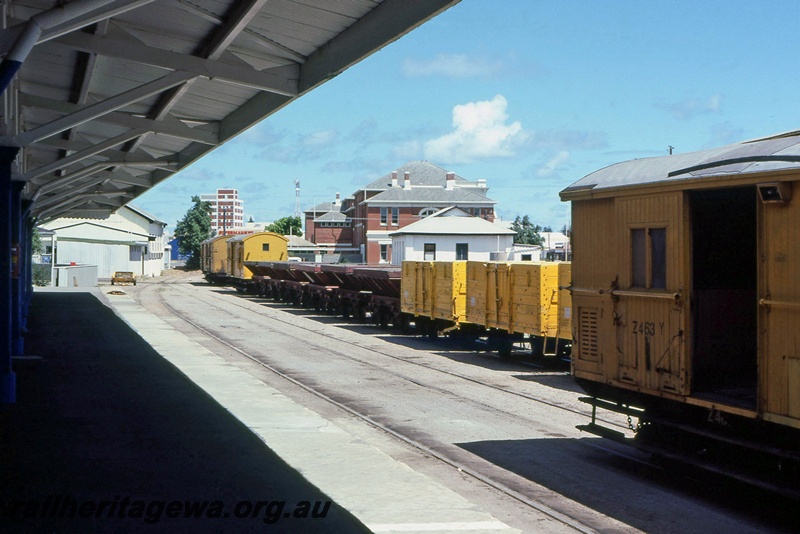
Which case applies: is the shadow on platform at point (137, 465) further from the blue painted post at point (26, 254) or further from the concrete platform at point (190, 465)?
the blue painted post at point (26, 254)

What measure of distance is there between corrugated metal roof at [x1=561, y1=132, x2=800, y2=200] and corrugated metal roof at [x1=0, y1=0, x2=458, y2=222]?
122 inches

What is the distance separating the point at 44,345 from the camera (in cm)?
2181

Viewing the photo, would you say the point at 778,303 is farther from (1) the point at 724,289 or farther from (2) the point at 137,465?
(2) the point at 137,465

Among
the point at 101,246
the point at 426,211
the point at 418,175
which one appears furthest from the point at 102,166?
the point at 418,175

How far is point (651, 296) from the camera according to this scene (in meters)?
9.77

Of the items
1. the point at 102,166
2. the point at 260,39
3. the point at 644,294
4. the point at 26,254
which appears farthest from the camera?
the point at 26,254

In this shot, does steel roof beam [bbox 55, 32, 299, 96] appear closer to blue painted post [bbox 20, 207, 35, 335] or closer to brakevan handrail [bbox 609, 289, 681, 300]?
brakevan handrail [bbox 609, 289, 681, 300]

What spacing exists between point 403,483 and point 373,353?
47.1 ft

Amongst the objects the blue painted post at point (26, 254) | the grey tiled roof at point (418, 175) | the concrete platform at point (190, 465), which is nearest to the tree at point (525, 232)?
the grey tiled roof at point (418, 175)

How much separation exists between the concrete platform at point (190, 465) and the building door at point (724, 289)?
11.8ft

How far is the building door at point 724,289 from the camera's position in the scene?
33.6ft

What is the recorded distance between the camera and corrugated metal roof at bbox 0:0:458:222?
9.96 m

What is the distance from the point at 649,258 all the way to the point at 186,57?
259 inches

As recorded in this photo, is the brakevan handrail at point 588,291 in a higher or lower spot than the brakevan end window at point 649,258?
lower
